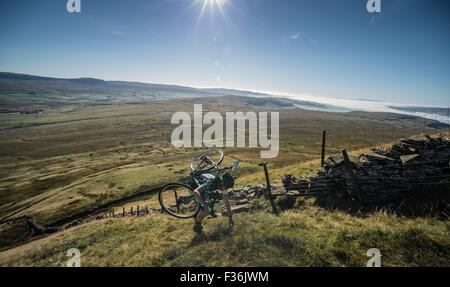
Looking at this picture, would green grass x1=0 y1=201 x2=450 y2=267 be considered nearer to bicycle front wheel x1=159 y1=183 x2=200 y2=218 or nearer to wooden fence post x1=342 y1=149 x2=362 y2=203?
bicycle front wheel x1=159 y1=183 x2=200 y2=218

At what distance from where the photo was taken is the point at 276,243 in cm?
514

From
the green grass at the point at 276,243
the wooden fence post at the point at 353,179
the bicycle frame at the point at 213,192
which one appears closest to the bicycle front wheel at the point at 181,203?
A: the bicycle frame at the point at 213,192

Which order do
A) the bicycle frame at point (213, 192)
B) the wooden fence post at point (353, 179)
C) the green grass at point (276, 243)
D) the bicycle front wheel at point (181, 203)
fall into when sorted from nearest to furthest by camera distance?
the green grass at point (276, 243) → the bicycle frame at point (213, 192) → the bicycle front wheel at point (181, 203) → the wooden fence post at point (353, 179)

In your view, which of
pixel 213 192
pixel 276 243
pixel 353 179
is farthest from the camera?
pixel 353 179

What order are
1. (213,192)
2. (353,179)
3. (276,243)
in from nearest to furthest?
(276,243) → (213,192) → (353,179)

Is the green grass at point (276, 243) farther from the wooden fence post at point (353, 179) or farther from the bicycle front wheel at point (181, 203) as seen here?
the wooden fence post at point (353, 179)

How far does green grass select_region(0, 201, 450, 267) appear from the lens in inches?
172

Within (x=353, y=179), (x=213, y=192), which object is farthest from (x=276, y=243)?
(x=353, y=179)

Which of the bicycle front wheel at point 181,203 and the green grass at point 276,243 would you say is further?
the bicycle front wheel at point 181,203

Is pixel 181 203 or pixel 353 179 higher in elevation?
pixel 353 179

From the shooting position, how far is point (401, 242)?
4578 millimetres

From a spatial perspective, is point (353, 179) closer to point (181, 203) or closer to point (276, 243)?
Answer: point (276, 243)

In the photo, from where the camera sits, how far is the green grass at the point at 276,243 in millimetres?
4371
